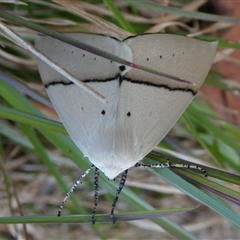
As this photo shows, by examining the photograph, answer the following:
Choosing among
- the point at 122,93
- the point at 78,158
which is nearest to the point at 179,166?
the point at 122,93

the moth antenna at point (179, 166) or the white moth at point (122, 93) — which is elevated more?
the white moth at point (122, 93)

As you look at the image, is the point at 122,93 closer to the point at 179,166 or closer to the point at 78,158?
the point at 179,166

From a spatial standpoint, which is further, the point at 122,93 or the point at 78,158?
the point at 78,158

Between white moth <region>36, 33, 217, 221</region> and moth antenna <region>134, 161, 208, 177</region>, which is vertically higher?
white moth <region>36, 33, 217, 221</region>

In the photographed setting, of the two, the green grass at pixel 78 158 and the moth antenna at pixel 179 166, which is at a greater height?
the green grass at pixel 78 158

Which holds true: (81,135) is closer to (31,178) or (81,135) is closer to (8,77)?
(8,77)

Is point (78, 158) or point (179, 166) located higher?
point (78, 158)

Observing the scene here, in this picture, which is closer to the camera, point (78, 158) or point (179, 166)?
point (179, 166)

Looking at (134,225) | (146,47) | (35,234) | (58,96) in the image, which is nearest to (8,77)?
(58,96)
